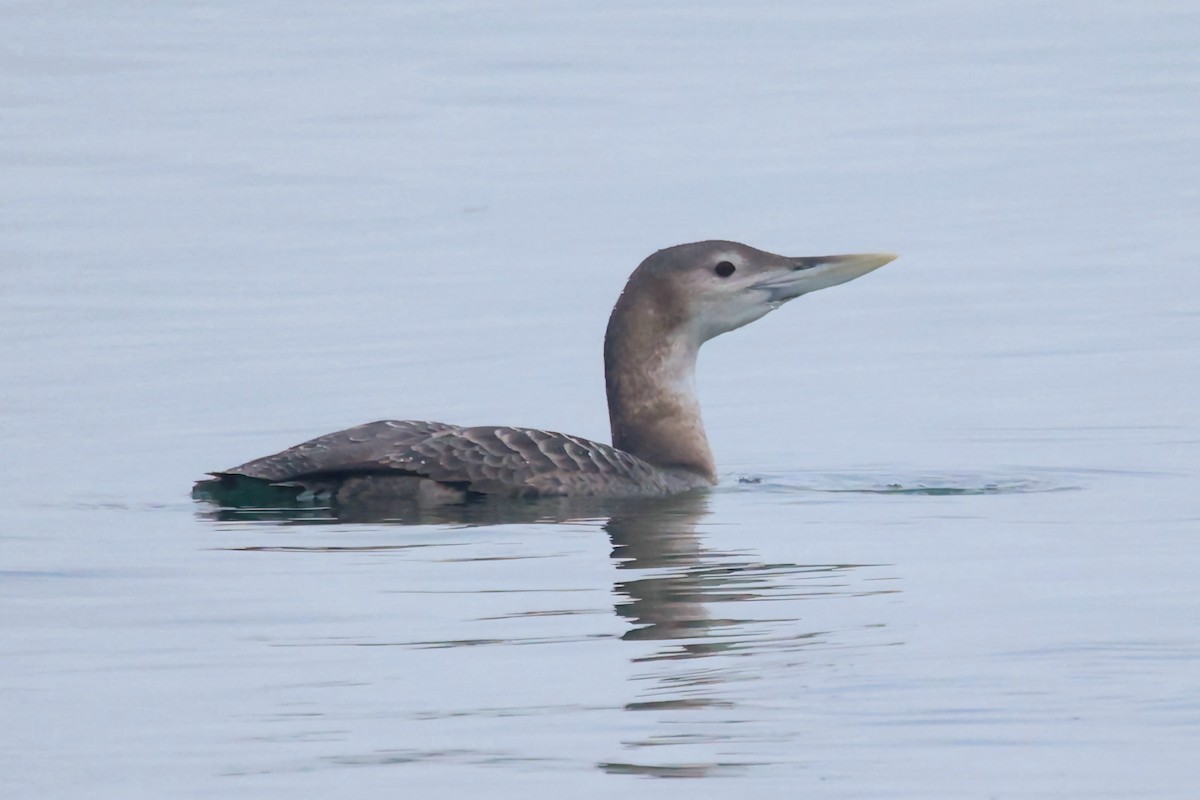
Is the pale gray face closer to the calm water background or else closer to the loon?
the loon

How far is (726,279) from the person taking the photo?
363 inches

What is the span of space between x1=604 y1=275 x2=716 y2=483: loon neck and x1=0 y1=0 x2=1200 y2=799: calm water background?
27 centimetres

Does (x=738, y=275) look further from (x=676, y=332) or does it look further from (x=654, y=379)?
(x=654, y=379)

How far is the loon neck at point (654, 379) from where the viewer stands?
918 centimetres

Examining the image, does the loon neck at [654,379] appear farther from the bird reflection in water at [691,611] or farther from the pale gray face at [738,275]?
the bird reflection in water at [691,611]

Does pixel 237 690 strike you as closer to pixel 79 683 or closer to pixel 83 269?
pixel 79 683

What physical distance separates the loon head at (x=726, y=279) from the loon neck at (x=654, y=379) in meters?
0.01

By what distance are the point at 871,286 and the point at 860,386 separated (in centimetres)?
301

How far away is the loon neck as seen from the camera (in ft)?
30.1

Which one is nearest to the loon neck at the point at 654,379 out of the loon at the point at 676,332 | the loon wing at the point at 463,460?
the loon at the point at 676,332

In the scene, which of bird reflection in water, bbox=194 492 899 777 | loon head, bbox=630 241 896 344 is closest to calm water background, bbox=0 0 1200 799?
bird reflection in water, bbox=194 492 899 777

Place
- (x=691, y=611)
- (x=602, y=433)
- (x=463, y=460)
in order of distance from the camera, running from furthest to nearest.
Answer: (x=602, y=433) → (x=463, y=460) → (x=691, y=611)

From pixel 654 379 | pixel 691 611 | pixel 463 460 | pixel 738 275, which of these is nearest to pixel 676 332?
pixel 654 379

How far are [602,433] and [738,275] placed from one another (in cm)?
146
